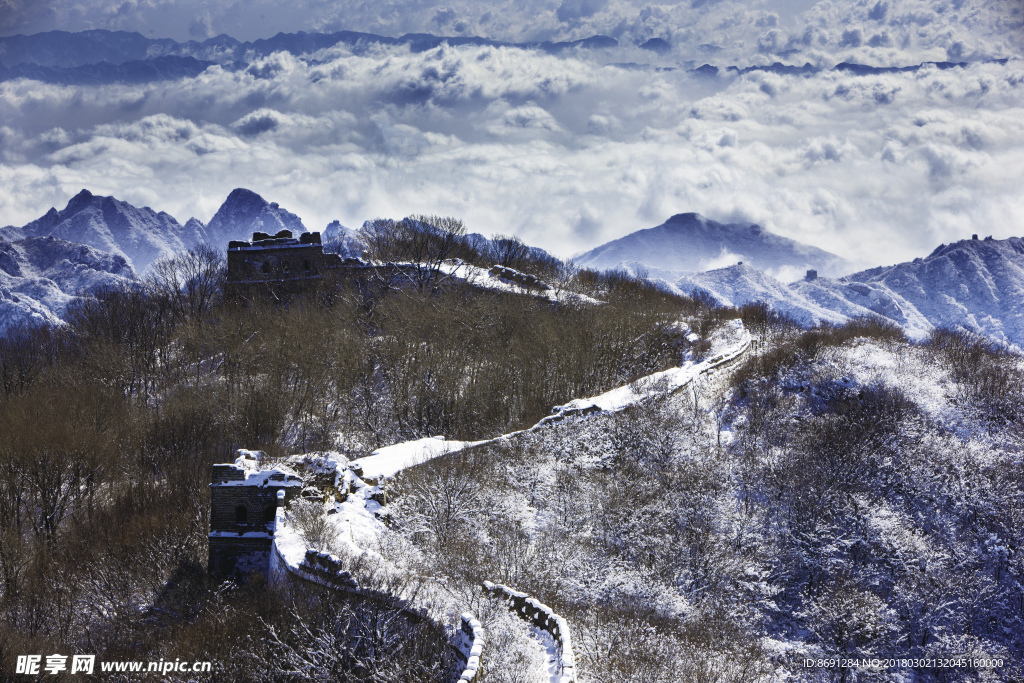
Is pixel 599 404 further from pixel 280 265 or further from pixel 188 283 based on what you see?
pixel 188 283

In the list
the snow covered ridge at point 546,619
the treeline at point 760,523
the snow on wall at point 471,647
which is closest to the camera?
the snow on wall at point 471,647

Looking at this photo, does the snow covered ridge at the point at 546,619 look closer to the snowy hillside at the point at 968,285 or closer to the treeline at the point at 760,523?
the treeline at the point at 760,523

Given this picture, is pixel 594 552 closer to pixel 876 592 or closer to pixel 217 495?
pixel 876 592

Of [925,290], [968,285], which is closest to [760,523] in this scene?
[968,285]

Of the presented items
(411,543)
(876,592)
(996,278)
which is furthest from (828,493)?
(996,278)

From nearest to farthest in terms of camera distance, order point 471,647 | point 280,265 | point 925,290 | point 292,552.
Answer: point 471,647 → point 292,552 → point 280,265 → point 925,290

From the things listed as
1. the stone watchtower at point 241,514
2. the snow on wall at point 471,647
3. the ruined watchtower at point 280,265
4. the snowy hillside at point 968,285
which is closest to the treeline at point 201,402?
the stone watchtower at point 241,514

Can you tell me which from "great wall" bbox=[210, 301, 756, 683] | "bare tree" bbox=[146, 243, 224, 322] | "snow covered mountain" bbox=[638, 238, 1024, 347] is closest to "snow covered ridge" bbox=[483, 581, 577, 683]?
"great wall" bbox=[210, 301, 756, 683]
